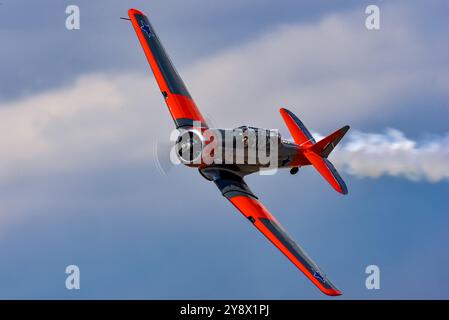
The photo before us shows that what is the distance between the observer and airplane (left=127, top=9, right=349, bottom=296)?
40.9 m

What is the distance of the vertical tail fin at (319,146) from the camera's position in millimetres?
43812

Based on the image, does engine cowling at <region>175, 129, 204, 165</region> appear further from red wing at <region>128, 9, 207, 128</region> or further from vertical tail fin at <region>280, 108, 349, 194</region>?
vertical tail fin at <region>280, 108, 349, 194</region>

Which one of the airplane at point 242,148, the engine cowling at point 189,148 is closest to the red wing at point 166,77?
the airplane at point 242,148

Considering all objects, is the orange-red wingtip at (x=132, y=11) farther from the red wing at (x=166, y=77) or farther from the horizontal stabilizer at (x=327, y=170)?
the horizontal stabilizer at (x=327, y=170)

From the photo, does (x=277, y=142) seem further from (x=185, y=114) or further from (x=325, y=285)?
(x=325, y=285)

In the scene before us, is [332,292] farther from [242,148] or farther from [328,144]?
[328,144]

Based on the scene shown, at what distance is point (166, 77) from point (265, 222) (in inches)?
387

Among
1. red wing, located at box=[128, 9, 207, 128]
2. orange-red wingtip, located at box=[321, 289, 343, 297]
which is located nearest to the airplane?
red wing, located at box=[128, 9, 207, 128]

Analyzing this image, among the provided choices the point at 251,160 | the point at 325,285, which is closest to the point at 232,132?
the point at 251,160

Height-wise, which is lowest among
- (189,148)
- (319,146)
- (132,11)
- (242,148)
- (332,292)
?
(332,292)

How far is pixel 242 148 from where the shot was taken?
4359 cm

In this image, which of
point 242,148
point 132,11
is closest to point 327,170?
point 242,148

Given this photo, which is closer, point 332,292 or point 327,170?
point 332,292

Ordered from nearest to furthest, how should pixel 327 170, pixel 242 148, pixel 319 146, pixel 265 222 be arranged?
pixel 265 222, pixel 242 148, pixel 327 170, pixel 319 146
